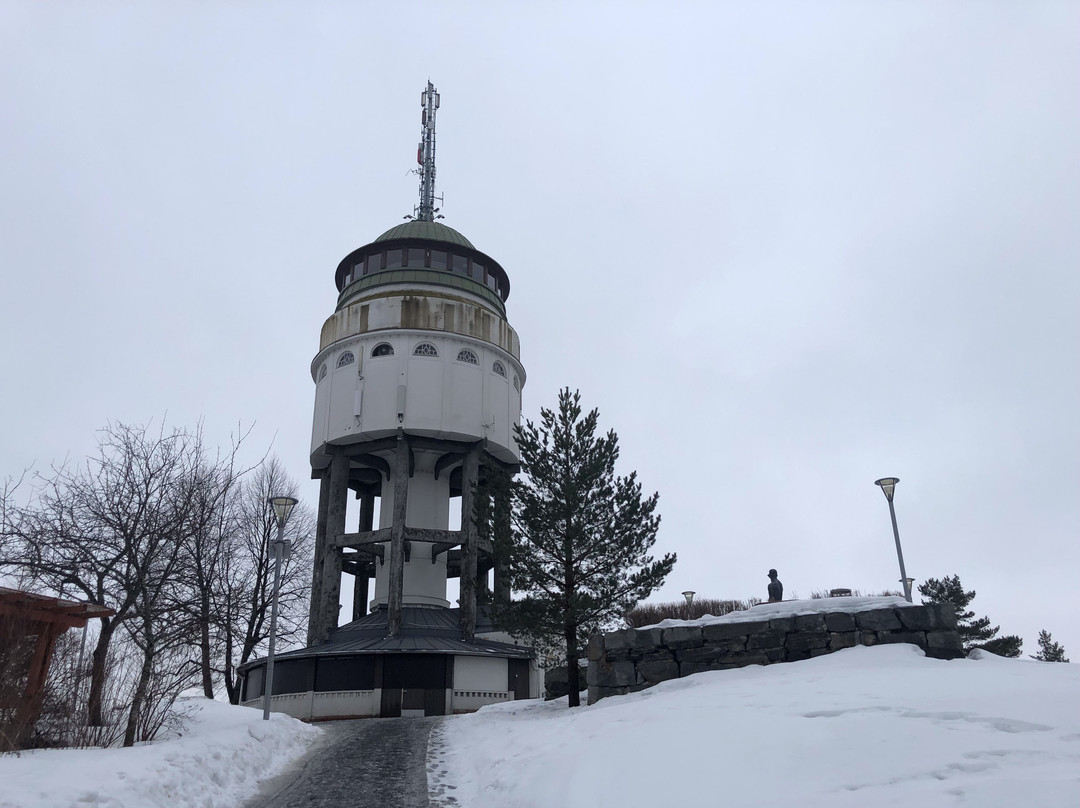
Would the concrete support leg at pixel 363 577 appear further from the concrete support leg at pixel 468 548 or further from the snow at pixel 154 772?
the snow at pixel 154 772

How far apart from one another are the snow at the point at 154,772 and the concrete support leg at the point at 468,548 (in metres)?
15.3

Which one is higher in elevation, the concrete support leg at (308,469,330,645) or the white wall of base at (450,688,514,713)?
the concrete support leg at (308,469,330,645)

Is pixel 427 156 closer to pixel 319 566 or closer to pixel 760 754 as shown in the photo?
pixel 319 566

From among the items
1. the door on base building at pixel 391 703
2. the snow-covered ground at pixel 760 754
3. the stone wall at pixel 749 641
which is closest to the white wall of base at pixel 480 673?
the door on base building at pixel 391 703

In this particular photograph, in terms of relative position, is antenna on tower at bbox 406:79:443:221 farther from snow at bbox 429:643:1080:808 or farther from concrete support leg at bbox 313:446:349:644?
snow at bbox 429:643:1080:808

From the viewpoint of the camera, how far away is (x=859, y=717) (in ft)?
27.2

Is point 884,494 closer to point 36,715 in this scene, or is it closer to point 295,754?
point 295,754

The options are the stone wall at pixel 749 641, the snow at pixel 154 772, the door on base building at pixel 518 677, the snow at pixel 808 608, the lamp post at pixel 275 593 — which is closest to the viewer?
the snow at pixel 154 772

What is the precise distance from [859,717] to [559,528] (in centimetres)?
1002

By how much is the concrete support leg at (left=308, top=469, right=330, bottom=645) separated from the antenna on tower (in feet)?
47.3

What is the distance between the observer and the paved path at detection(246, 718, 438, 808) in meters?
9.59

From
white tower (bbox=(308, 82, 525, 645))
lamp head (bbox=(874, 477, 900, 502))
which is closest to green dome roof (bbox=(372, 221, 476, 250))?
white tower (bbox=(308, 82, 525, 645))

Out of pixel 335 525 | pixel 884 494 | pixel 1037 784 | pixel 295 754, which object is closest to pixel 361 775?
pixel 295 754

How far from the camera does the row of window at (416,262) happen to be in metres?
33.8
